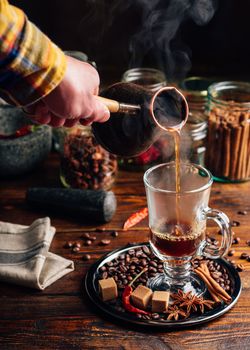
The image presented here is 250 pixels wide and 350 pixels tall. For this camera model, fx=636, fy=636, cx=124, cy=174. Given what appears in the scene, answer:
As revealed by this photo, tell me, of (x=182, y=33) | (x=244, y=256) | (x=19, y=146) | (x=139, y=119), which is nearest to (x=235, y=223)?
(x=244, y=256)

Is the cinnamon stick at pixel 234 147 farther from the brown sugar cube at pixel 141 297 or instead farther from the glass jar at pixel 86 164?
the brown sugar cube at pixel 141 297

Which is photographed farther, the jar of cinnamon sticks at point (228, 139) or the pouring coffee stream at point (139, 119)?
the jar of cinnamon sticks at point (228, 139)

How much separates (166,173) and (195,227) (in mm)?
187

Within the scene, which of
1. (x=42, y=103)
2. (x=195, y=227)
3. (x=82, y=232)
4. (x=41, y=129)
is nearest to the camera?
(x=42, y=103)

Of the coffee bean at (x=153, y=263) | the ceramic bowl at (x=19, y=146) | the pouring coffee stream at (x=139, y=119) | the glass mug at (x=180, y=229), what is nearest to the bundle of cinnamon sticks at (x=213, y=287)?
the glass mug at (x=180, y=229)

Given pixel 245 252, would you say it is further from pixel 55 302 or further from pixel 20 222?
pixel 20 222

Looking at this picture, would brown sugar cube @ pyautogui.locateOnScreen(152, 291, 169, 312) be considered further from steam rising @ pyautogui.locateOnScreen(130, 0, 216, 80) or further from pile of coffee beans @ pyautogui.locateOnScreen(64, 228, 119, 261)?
steam rising @ pyautogui.locateOnScreen(130, 0, 216, 80)

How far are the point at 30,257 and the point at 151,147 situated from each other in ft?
2.34

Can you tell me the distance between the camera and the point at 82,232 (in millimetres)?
1937

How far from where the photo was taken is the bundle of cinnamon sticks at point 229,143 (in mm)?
2162

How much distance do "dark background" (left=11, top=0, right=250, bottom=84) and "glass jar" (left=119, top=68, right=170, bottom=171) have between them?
4.45ft

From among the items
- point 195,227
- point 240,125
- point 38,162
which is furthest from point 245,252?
point 38,162

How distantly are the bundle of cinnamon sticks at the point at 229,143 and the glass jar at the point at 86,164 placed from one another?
0.36m

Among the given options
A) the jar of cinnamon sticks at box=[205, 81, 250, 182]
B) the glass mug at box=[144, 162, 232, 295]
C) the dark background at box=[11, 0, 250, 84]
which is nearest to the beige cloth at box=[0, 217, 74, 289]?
the glass mug at box=[144, 162, 232, 295]
